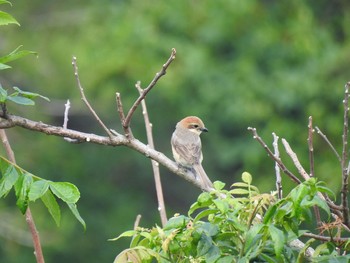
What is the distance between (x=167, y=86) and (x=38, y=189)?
716 inches

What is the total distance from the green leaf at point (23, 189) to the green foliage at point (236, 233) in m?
0.43

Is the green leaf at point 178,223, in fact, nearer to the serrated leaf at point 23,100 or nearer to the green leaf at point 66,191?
the green leaf at point 66,191

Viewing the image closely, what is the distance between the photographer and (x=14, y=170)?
363 centimetres

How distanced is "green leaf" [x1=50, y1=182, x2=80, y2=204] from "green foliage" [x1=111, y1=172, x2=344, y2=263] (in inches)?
11.3

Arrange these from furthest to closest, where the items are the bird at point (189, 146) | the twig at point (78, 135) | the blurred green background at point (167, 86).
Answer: the blurred green background at point (167, 86), the bird at point (189, 146), the twig at point (78, 135)

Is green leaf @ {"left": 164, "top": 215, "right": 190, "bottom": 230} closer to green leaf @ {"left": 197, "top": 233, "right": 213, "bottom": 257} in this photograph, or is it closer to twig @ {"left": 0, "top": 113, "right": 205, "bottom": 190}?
green leaf @ {"left": 197, "top": 233, "right": 213, "bottom": 257}

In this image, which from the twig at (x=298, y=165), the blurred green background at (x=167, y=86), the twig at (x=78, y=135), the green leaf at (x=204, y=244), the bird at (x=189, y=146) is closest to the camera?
the green leaf at (x=204, y=244)

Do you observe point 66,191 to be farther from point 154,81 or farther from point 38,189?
point 154,81

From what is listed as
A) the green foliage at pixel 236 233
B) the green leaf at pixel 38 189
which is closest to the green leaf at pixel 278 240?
the green foliage at pixel 236 233

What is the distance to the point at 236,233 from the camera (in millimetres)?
3268

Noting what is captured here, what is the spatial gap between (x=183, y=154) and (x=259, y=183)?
39.2 feet

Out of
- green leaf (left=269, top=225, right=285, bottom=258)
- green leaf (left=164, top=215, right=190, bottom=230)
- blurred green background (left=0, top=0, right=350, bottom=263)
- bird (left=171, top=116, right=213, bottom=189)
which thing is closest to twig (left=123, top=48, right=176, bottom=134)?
green leaf (left=164, top=215, right=190, bottom=230)

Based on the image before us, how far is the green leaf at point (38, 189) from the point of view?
3.49 metres

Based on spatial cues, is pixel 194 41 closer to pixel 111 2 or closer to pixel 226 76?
pixel 226 76
